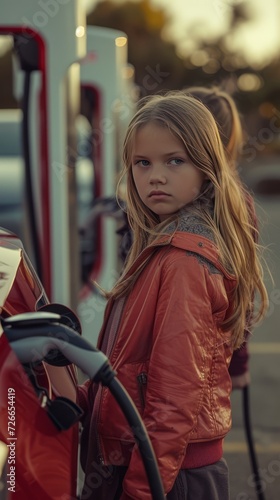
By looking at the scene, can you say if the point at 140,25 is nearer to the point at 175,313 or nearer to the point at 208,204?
the point at 208,204

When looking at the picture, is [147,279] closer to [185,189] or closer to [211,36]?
[185,189]

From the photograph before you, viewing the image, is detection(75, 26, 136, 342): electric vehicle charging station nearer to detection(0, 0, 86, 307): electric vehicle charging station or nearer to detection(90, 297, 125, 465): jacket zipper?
detection(0, 0, 86, 307): electric vehicle charging station

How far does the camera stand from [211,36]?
36.8 metres

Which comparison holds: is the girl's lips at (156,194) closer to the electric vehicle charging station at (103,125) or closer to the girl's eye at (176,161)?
the girl's eye at (176,161)

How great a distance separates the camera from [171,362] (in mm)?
1800

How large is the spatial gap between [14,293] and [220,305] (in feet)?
1.45

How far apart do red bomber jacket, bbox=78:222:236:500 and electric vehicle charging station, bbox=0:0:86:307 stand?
1855 millimetres

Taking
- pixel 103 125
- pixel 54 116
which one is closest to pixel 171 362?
pixel 54 116

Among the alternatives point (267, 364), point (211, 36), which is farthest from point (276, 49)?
point (267, 364)

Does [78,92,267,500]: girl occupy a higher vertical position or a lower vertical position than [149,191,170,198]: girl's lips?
lower

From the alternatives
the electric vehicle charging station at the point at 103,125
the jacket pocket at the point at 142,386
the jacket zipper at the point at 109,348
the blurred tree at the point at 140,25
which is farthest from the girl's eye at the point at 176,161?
the blurred tree at the point at 140,25

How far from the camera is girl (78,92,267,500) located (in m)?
1.81

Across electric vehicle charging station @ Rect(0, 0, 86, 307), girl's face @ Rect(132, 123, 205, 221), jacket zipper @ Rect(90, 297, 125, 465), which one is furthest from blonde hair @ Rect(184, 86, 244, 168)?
jacket zipper @ Rect(90, 297, 125, 465)

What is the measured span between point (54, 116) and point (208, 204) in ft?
6.29
